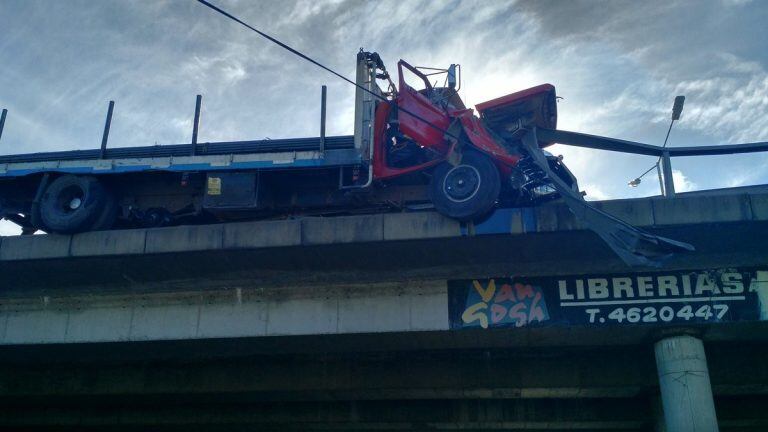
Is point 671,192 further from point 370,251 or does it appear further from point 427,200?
point 370,251

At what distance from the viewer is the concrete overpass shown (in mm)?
12172

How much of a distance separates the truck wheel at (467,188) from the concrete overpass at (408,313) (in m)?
0.23

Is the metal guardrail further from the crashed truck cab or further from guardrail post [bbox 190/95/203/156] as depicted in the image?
guardrail post [bbox 190/95/203/156]

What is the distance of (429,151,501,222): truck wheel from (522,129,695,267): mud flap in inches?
46.0

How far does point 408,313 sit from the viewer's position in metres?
13.2

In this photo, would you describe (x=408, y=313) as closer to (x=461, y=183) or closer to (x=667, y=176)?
(x=461, y=183)

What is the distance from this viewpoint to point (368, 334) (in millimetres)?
13266

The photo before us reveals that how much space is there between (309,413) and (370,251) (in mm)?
7541

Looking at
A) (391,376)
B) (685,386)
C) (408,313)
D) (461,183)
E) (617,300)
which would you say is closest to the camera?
(685,386)

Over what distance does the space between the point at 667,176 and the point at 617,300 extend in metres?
2.27

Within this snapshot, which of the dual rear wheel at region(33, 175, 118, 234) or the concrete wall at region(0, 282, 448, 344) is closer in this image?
the concrete wall at region(0, 282, 448, 344)

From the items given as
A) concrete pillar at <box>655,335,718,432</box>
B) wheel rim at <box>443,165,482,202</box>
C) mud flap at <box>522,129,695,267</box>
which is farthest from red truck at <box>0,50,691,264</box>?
concrete pillar at <box>655,335,718,432</box>

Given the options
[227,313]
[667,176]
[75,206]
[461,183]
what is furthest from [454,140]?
[75,206]

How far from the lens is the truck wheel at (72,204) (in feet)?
44.0
